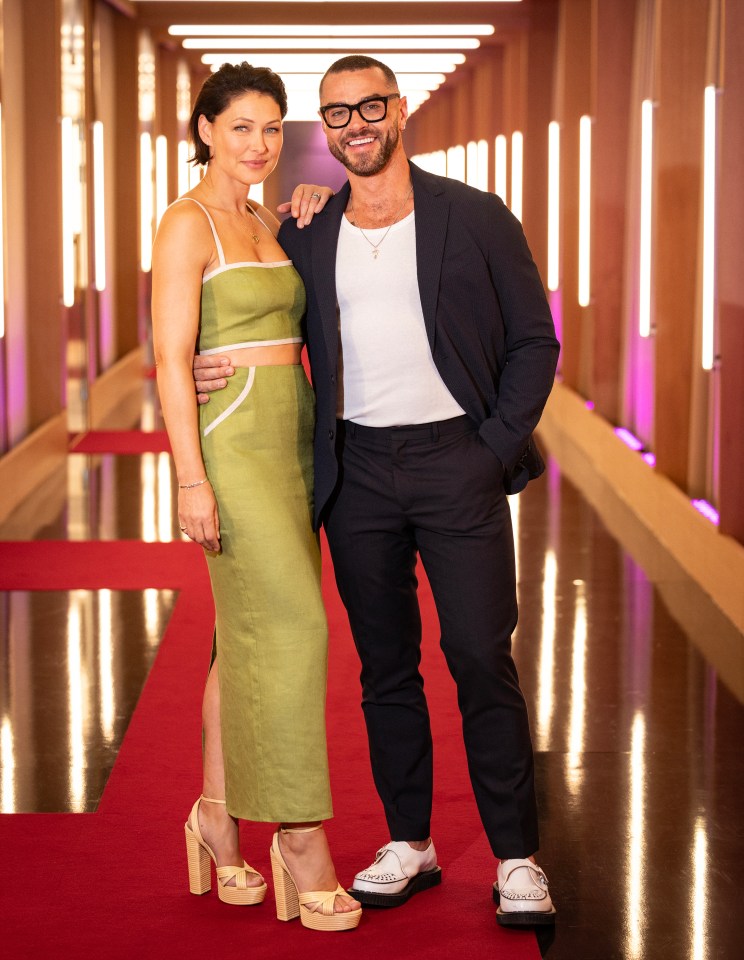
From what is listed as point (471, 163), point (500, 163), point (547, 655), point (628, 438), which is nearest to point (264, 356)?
point (547, 655)

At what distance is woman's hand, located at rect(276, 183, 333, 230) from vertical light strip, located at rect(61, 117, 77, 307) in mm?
6461

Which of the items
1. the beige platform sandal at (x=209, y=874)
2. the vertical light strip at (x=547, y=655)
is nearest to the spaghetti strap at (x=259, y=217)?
the beige platform sandal at (x=209, y=874)

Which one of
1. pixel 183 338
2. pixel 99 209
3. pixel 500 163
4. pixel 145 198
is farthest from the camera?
pixel 500 163

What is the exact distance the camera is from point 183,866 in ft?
10.0

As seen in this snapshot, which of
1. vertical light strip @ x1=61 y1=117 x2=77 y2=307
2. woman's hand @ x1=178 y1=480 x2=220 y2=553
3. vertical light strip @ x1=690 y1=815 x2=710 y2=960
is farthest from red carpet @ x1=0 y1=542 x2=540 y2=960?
vertical light strip @ x1=61 y1=117 x2=77 y2=307

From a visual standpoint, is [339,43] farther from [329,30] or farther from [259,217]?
[259,217]

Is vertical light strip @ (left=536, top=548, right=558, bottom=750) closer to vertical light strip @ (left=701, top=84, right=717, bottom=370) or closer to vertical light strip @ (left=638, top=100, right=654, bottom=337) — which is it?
vertical light strip @ (left=701, top=84, right=717, bottom=370)

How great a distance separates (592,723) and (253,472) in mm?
1770

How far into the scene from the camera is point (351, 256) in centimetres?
275

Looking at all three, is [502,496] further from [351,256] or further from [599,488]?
[599,488]

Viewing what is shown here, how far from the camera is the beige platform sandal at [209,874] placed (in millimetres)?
2857

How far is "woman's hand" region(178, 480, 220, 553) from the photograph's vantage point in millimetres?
2672

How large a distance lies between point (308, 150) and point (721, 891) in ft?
87.5

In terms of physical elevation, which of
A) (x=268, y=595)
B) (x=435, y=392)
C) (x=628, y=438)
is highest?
(x=435, y=392)
